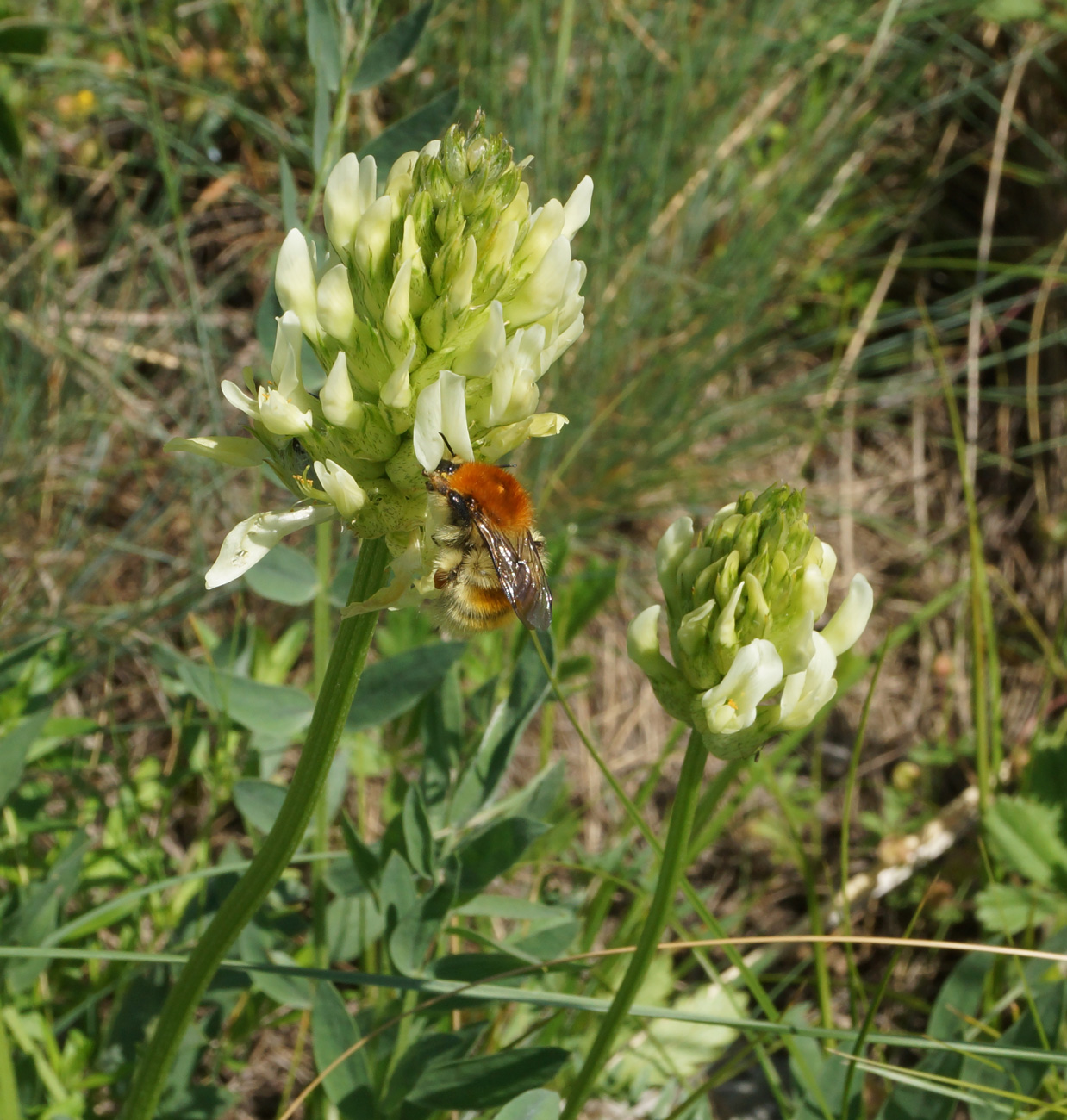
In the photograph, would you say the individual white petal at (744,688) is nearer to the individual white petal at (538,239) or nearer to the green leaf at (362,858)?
the individual white petal at (538,239)

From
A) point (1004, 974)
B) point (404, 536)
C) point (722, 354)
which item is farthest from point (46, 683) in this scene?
point (722, 354)

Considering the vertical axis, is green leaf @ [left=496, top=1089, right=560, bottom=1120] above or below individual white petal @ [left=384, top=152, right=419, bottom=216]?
below

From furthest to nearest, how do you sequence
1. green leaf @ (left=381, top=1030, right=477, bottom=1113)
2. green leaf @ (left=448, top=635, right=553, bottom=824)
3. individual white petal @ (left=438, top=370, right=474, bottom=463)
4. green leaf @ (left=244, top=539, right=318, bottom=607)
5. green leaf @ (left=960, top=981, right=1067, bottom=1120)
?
green leaf @ (left=244, top=539, right=318, bottom=607)
green leaf @ (left=448, top=635, right=553, bottom=824)
green leaf @ (left=960, top=981, right=1067, bottom=1120)
green leaf @ (left=381, top=1030, right=477, bottom=1113)
individual white petal @ (left=438, top=370, right=474, bottom=463)

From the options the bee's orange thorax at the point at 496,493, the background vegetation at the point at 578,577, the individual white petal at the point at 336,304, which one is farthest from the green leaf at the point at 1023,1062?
the individual white petal at the point at 336,304

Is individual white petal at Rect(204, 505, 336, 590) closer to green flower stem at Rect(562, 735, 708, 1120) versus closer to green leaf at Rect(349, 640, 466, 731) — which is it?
green flower stem at Rect(562, 735, 708, 1120)

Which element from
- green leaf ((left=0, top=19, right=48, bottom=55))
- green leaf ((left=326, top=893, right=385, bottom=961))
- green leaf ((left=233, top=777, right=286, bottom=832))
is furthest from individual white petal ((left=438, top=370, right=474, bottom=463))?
green leaf ((left=0, top=19, right=48, bottom=55))

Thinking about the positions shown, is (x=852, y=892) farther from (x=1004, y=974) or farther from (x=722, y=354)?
(x=722, y=354)

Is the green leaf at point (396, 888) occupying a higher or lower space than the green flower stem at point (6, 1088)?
higher
